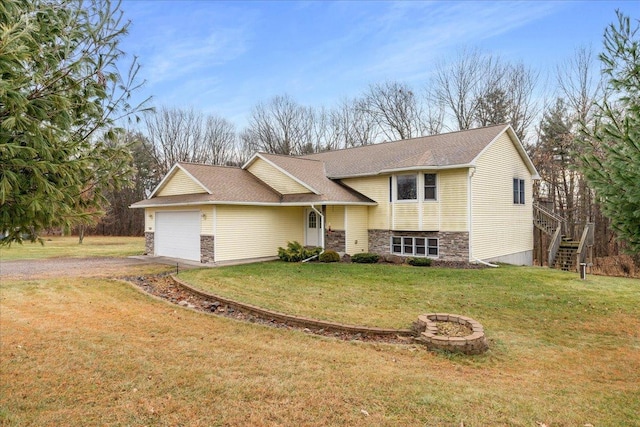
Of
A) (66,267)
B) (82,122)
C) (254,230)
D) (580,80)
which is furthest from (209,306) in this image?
(580,80)

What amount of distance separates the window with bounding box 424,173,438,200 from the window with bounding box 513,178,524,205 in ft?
17.3

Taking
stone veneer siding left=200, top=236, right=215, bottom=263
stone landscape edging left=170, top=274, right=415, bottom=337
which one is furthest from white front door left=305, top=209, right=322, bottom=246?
stone landscape edging left=170, top=274, right=415, bottom=337

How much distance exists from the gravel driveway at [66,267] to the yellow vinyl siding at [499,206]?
563 inches

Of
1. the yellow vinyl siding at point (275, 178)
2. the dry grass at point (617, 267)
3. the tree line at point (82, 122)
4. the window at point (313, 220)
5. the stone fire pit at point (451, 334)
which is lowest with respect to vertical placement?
the dry grass at point (617, 267)

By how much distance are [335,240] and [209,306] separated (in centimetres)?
853

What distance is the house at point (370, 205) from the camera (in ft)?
50.4

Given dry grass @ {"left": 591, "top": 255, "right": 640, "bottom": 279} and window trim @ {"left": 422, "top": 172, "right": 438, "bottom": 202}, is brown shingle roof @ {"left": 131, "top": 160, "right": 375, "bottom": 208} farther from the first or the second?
dry grass @ {"left": 591, "top": 255, "right": 640, "bottom": 279}

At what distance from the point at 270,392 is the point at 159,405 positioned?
1252 millimetres

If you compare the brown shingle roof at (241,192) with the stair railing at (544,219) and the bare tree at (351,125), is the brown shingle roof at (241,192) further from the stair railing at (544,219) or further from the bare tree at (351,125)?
the bare tree at (351,125)

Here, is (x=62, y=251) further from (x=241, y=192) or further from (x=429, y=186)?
(x=429, y=186)

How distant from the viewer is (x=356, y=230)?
17.1 m

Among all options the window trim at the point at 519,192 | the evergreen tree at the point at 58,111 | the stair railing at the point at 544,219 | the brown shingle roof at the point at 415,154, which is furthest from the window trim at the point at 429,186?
the evergreen tree at the point at 58,111

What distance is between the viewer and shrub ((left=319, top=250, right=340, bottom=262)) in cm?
1584

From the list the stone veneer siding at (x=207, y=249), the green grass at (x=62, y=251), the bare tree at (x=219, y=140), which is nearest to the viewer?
the stone veneer siding at (x=207, y=249)
